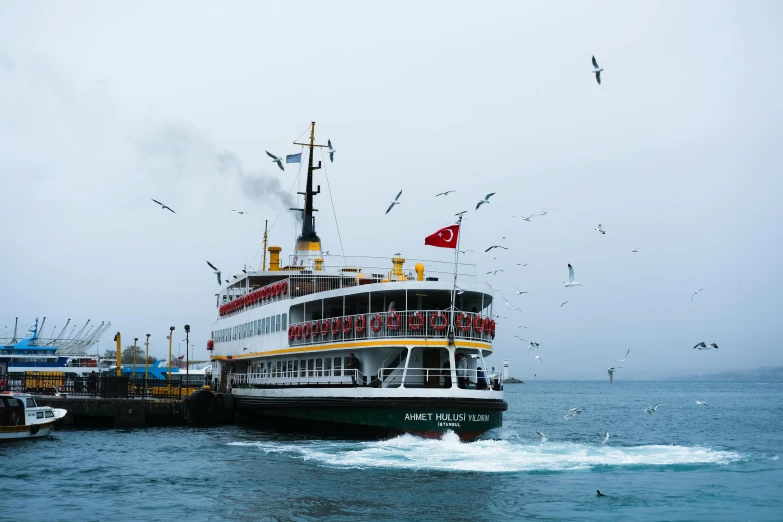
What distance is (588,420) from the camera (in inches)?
2569

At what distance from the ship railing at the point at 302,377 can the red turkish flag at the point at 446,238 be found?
5.93 metres

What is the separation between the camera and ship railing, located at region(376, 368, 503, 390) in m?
31.5

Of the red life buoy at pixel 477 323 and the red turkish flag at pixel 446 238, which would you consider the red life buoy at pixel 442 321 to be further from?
the red turkish flag at pixel 446 238

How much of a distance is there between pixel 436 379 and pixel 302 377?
8603mm

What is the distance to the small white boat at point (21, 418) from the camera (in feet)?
113

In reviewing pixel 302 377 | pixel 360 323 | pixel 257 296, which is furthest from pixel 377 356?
pixel 257 296

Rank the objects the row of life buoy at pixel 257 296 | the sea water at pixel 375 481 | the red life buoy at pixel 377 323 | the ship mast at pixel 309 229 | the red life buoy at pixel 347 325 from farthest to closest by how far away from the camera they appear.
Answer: the ship mast at pixel 309 229, the row of life buoy at pixel 257 296, the red life buoy at pixel 347 325, the red life buoy at pixel 377 323, the sea water at pixel 375 481

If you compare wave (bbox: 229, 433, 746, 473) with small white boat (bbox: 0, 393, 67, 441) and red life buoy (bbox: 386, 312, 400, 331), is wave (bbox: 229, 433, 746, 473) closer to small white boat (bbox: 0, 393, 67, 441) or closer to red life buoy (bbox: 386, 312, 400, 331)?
red life buoy (bbox: 386, 312, 400, 331)

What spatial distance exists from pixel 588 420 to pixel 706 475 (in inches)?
1579

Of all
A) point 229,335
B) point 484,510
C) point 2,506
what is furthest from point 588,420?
point 2,506

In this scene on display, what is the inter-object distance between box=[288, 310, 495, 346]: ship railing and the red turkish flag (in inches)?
105

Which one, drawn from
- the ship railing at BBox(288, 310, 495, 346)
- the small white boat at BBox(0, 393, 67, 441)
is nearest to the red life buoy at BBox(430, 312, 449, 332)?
the ship railing at BBox(288, 310, 495, 346)

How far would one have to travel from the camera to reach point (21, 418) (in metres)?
35.0

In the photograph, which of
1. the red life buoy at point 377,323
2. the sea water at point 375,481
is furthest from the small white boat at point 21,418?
the red life buoy at point 377,323
